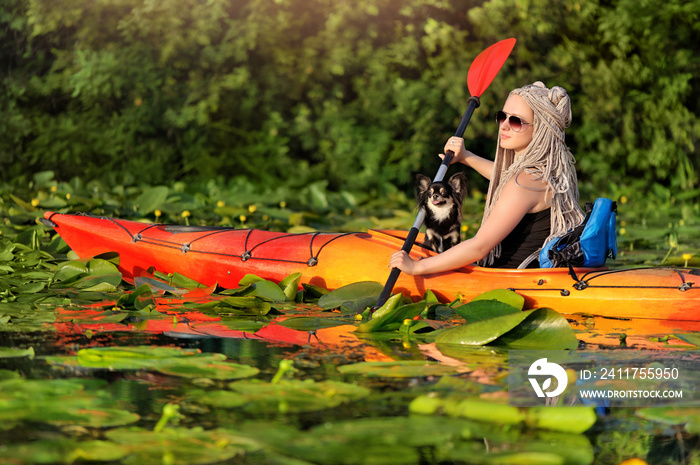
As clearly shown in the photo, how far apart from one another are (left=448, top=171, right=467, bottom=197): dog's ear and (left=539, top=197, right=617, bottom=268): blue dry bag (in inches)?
18.6

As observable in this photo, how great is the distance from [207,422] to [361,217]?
17.2ft

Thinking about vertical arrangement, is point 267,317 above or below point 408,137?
below

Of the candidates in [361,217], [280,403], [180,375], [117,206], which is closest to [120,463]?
[280,403]

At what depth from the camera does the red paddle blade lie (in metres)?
4.51

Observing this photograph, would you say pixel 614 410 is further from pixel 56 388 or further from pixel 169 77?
A: pixel 169 77

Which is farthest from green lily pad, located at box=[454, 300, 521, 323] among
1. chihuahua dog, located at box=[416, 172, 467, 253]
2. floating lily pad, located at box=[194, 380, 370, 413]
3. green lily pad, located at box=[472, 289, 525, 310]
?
floating lily pad, located at box=[194, 380, 370, 413]

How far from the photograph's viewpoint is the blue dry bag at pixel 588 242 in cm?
355

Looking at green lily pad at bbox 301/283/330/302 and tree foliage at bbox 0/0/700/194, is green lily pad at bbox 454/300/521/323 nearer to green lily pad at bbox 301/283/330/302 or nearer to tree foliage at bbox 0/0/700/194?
green lily pad at bbox 301/283/330/302

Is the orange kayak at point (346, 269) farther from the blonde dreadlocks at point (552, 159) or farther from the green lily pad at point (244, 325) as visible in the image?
the green lily pad at point (244, 325)

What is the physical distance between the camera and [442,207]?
12.6ft

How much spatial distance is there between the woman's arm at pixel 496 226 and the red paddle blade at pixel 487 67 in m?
Answer: 1.07

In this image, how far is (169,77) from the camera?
376 inches

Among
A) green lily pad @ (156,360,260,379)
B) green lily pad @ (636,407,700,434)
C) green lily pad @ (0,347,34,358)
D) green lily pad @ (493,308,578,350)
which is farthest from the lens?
green lily pad @ (493,308,578,350)

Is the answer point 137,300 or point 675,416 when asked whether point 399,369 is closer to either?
point 675,416
